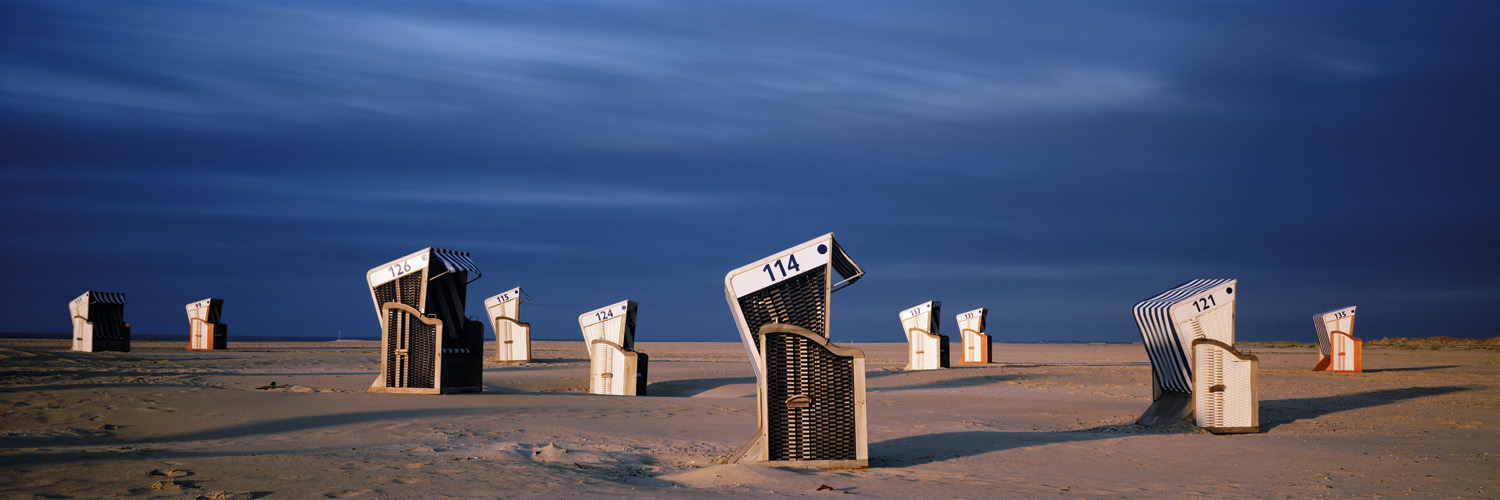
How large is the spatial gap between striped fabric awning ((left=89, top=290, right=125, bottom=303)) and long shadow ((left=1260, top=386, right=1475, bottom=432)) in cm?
3774

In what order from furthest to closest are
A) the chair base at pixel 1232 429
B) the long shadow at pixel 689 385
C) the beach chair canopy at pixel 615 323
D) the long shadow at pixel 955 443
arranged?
the beach chair canopy at pixel 615 323 < the long shadow at pixel 689 385 < the chair base at pixel 1232 429 < the long shadow at pixel 955 443

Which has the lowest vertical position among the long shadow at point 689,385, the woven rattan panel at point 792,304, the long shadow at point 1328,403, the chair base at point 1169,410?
the long shadow at point 689,385

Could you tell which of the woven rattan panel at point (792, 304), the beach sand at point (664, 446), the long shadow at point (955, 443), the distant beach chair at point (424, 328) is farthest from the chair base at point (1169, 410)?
the distant beach chair at point (424, 328)

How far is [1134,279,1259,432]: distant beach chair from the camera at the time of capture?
41.5 feet

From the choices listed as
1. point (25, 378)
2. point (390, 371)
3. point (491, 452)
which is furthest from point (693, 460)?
point (25, 378)

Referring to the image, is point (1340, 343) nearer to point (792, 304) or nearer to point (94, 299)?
point (792, 304)

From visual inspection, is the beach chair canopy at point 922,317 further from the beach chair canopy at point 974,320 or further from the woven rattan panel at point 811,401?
the woven rattan panel at point 811,401

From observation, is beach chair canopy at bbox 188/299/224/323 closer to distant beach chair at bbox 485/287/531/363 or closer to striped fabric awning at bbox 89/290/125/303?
striped fabric awning at bbox 89/290/125/303

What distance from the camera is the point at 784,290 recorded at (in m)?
8.88

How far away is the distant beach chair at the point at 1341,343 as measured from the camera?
2556 centimetres

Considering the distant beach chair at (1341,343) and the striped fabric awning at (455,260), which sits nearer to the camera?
the striped fabric awning at (455,260)

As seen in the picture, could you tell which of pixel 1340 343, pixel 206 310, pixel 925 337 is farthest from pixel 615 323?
pixel 206 310

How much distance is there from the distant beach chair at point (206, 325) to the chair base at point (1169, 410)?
38736 mm

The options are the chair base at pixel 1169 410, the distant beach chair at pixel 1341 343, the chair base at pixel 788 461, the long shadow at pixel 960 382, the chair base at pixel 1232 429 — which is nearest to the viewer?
the chair base at pixel 788 461
